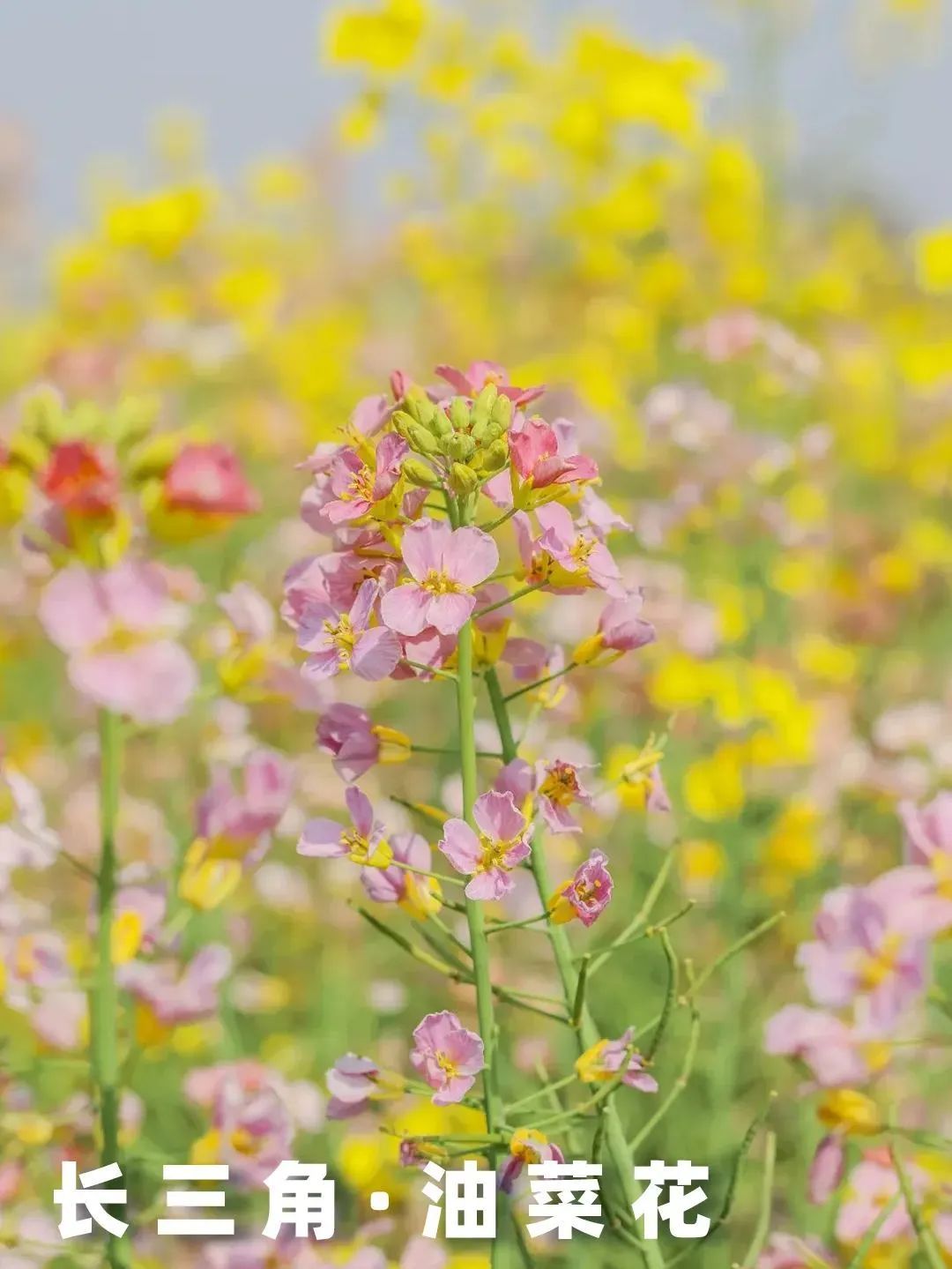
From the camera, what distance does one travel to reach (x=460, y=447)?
884mm

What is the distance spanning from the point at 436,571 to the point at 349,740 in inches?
6.4

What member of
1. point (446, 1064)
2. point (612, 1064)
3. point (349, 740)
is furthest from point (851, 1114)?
point (349, 740)

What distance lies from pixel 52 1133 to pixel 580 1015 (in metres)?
0.54

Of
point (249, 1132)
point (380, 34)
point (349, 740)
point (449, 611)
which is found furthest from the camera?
point (380, 34)

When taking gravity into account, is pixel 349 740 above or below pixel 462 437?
below

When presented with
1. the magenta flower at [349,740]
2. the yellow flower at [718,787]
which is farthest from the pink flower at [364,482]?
the yellow flower at [718,787]

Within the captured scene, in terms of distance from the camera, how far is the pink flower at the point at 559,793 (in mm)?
891

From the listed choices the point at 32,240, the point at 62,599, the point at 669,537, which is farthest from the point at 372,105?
the point at 32,240

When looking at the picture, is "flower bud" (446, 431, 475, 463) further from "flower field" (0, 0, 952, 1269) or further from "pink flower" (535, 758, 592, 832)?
"pink flower" (535, 758, 592, 832)

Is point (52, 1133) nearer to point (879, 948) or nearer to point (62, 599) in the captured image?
point (62, 599)

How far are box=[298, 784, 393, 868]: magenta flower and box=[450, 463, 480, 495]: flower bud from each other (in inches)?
8.0

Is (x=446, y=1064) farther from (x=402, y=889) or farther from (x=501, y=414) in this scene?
(x=501, y=414)

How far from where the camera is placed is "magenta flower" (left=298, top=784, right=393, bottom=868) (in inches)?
35.7

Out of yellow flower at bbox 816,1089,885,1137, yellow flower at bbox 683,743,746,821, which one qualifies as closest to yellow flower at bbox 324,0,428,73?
yellow flower at bbox 683,743,746,821
